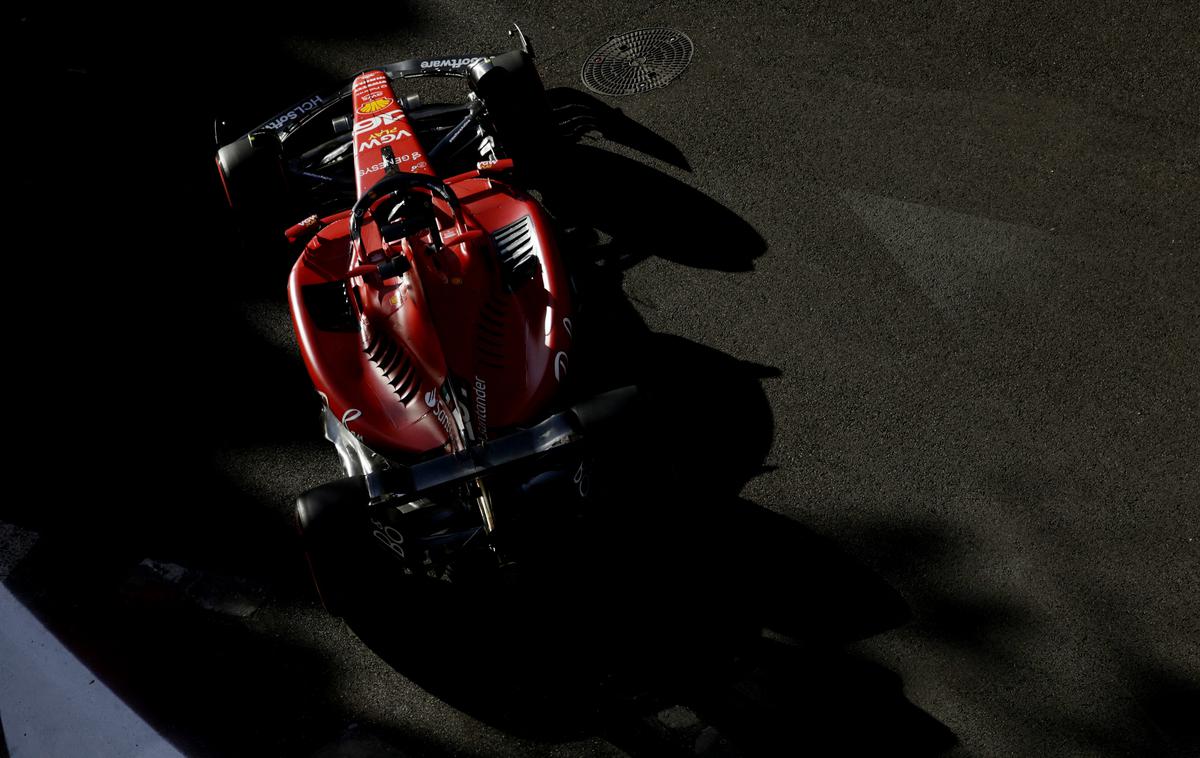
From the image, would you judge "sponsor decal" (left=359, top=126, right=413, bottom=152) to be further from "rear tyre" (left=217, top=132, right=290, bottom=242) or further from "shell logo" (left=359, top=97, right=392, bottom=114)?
"rear tyre" (left=217, top=132, right=290, bottom=242)

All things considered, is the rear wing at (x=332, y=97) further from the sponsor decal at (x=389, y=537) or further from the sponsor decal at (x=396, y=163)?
the sponsor decal at (x=389, y=537)

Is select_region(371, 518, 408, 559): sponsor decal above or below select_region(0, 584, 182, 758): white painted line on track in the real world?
above

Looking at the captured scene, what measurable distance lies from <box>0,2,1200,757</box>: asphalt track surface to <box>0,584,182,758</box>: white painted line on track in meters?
0.06

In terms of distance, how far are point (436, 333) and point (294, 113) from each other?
255 cm

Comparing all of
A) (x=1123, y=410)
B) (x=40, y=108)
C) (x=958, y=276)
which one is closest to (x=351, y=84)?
(x=40, y=108)

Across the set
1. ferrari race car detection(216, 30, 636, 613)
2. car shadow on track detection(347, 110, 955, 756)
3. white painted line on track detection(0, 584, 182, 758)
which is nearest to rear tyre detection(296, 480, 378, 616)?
ferrari race car detection(216, 30, 636, 613)

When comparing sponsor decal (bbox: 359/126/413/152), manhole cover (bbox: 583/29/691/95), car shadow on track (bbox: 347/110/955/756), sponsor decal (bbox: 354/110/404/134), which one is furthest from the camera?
manhole cover (bbox: 583/29/691/95)

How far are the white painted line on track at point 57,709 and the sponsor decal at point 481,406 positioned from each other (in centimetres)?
211

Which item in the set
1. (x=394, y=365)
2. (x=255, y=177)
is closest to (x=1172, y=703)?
(x=394, y=365)

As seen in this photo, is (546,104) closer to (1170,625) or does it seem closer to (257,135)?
(257,135)

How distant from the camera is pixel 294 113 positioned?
22.7ft

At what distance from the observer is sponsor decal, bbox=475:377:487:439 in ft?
16.7

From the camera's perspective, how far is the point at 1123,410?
569cm

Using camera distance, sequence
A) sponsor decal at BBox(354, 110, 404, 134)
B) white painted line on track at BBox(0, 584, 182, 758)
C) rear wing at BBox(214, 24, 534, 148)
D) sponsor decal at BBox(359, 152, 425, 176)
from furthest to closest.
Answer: rear wing at BBox(214, 24, 534, 148), sponsor decal at BBox(354, 110, 404, 134), sponsor decal at BBox(359, 152, 425, 176), white painted line on track at BBox(0, 584, 182, 758)
